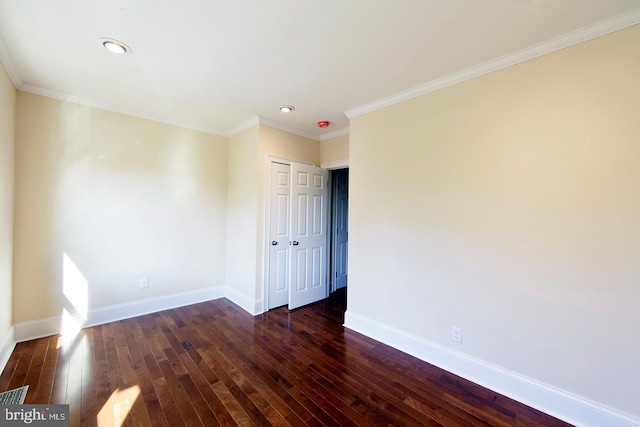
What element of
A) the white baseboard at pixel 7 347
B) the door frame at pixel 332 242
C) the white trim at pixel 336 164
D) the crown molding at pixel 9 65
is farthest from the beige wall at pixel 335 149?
the white baseboard at pixel 7 347

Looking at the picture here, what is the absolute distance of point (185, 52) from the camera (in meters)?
1.97

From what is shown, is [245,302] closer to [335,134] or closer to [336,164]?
[336,164]

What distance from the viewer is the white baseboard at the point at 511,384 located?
62.9 inches

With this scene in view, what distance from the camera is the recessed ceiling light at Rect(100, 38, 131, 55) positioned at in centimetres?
186

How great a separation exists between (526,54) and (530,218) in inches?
48.4

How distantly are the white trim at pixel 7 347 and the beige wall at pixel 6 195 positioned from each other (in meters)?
0.03

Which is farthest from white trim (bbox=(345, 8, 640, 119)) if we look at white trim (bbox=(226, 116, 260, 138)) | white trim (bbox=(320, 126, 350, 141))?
white trim (bbox=(226, 116, 260, 138))

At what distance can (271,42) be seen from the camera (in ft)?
6.01

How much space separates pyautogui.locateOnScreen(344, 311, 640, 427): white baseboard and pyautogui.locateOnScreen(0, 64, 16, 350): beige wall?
355 cm

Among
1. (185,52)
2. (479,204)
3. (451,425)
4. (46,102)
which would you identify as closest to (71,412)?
(451,425)

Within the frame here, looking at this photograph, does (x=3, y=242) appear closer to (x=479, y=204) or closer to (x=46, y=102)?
(x=46, y=102)

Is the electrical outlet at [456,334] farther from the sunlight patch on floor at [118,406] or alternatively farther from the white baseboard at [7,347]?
the white baseboard at [7,347]

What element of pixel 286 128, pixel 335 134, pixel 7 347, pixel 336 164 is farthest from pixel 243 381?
pixel 335 134

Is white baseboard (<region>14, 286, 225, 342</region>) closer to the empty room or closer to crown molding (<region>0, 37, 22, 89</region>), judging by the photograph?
the empty room
